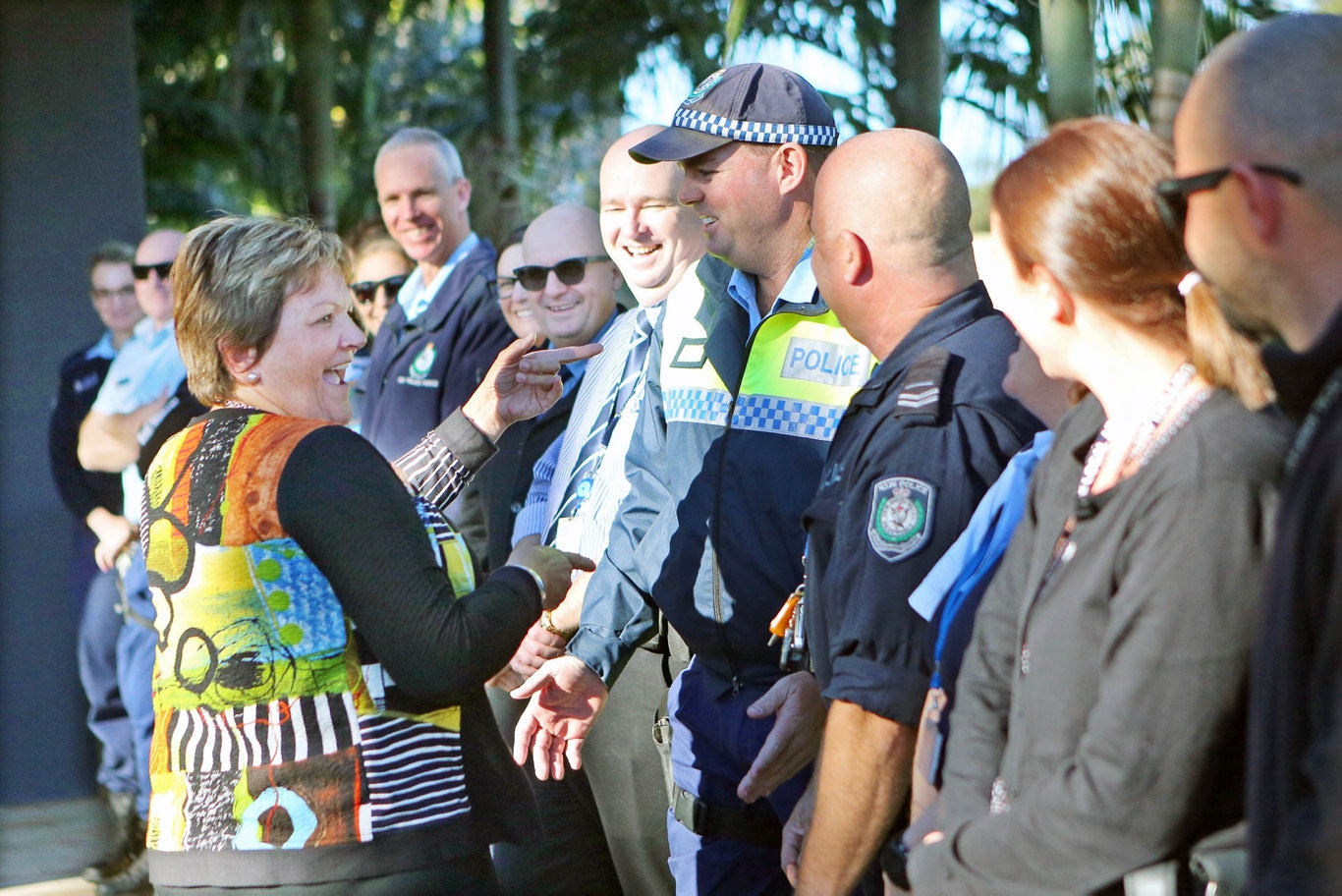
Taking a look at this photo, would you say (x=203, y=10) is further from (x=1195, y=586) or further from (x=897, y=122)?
(x=1195, y=586)

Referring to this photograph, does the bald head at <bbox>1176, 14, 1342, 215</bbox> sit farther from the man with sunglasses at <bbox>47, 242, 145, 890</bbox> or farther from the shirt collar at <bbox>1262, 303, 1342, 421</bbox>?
the man with sunglasses at <bbox>47, 242, 145, 890</bbox>

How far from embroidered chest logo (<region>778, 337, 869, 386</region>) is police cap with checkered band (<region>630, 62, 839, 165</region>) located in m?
0.48

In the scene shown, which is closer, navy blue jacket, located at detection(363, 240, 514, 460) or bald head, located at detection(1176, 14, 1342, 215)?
bald head, located at detection(1176, 14, 1342, 215)

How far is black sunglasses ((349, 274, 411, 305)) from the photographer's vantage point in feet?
18.7

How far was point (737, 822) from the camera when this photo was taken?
106 inches

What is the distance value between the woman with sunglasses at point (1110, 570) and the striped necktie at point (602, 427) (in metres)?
1.76

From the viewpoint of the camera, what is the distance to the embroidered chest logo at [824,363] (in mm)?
2611

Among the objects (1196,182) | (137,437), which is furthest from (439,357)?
(1196,182)

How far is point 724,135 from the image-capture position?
9.30 ft

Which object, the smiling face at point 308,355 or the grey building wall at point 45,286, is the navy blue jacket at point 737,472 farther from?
the grey building wall at point 45,286

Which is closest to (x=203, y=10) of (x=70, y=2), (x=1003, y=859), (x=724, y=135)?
(x=70, y=2)

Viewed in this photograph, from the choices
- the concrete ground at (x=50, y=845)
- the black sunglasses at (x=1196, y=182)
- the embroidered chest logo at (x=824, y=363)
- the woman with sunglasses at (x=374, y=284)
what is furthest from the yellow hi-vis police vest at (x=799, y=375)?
the concrete ground at (x=50, y=845)

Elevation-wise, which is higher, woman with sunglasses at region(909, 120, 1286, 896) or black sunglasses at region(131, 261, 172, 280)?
black sunglasses at region(131, 261, 172, 280)

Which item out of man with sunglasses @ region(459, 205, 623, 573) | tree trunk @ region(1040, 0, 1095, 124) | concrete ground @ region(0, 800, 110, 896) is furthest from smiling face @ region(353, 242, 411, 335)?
tree trunk @ region(1040, 0, 1095, 124)
